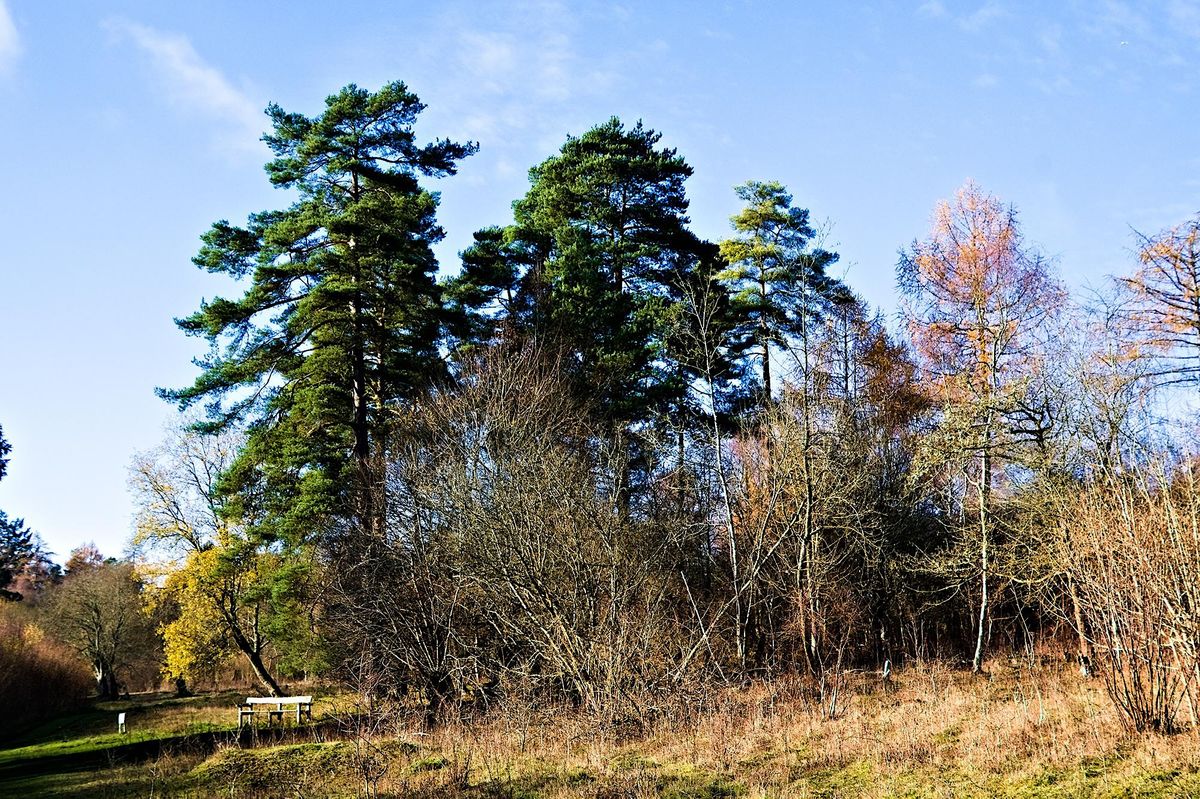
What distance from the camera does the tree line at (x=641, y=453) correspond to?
1465 cm

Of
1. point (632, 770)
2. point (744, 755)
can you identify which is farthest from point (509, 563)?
point (744, 755)

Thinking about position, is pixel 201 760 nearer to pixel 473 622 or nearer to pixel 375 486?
pixel 473 622

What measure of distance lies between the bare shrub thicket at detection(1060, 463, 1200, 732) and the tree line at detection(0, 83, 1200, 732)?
5 centimetres

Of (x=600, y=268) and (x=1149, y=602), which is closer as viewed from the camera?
(x=1149, y=602)

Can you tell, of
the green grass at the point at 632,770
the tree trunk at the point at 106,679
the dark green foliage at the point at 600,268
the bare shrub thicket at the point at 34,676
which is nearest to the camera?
the green grass at the point at 632,770

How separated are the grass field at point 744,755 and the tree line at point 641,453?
870mm

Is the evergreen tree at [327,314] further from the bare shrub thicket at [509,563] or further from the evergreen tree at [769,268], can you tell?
the evergreen tree at [769,268]

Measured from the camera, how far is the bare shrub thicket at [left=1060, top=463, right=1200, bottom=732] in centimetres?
962

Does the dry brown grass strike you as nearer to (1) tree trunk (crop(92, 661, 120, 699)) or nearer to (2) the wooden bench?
(2) the wooden bench

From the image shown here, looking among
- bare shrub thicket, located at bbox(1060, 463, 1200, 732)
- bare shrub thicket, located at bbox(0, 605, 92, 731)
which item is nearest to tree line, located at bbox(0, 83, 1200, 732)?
bare shrub thicket, located at bbox(1060, 463, 1200, 732)

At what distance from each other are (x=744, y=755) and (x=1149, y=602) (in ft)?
17.0

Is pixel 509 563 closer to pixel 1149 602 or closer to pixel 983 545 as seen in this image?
pixel 983 545

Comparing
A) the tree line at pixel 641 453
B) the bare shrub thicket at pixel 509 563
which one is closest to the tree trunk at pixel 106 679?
the tree line at pixel 641 453

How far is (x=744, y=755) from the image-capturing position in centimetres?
1126
